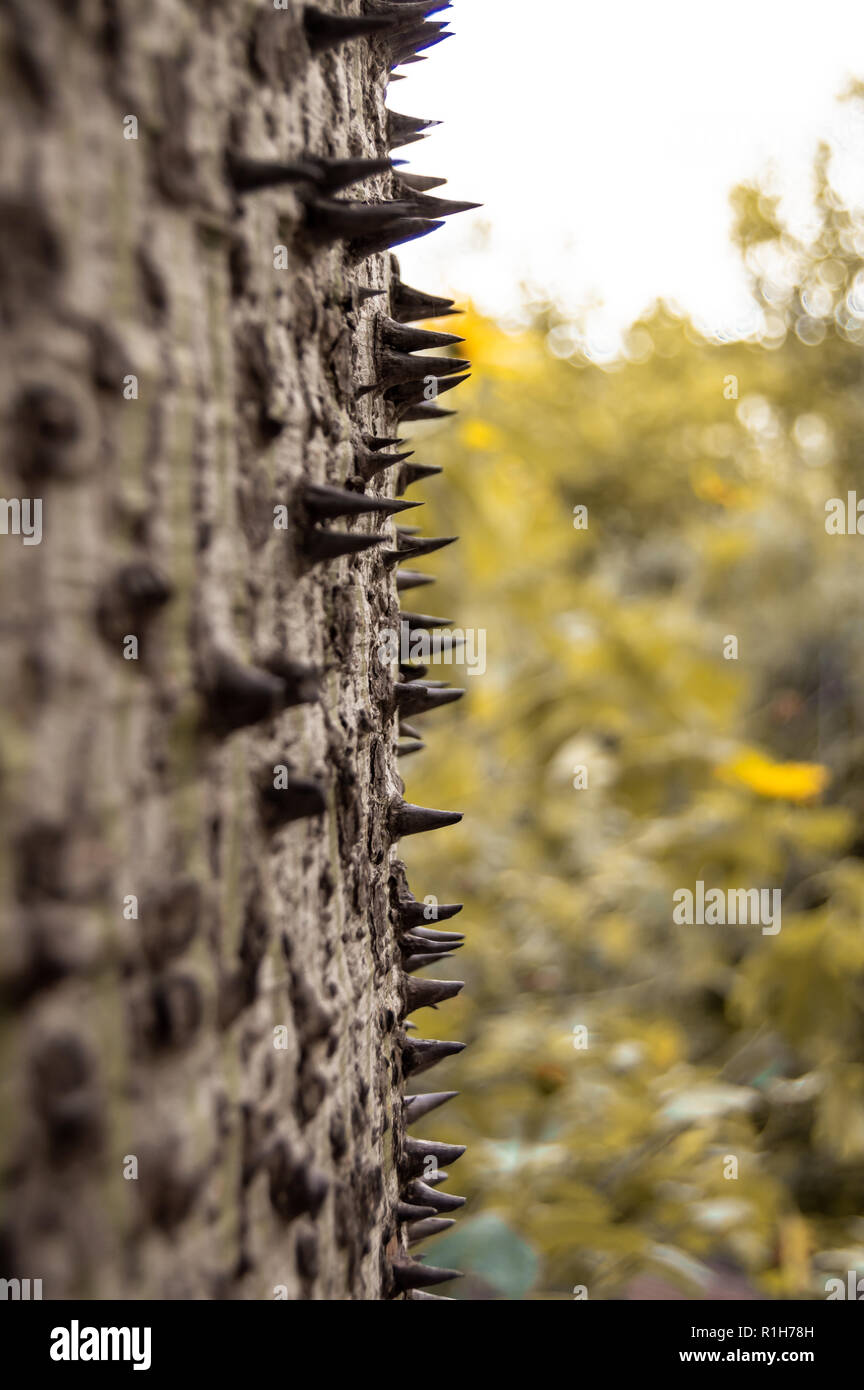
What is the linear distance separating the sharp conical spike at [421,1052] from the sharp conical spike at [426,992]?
2 centimetres

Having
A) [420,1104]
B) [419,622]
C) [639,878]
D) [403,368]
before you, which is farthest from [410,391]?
[639,878]

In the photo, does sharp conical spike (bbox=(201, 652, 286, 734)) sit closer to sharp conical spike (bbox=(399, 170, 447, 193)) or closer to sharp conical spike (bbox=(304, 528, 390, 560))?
sharp conical spike (bbox=(304, 528, 390, 560))

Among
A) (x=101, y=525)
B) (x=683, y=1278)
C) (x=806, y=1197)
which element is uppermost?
(x=101, y=525)

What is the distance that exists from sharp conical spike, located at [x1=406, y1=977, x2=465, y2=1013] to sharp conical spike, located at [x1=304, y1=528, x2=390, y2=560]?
22 centimetres

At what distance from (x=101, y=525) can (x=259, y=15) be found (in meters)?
0.19

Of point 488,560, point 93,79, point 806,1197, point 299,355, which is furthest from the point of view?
point 806,1197

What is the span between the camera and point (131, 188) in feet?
0.87

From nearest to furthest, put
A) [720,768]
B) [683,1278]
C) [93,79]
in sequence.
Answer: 1. [93,79]
2. [683,1278]
3. [720,768]

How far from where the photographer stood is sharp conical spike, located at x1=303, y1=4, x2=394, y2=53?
1.15 feet

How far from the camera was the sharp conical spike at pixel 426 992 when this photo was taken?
477mm

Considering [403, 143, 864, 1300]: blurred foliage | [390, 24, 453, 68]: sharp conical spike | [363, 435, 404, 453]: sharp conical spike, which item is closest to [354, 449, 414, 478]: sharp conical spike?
[363, 435, 404, 453]: sharp conical spike
